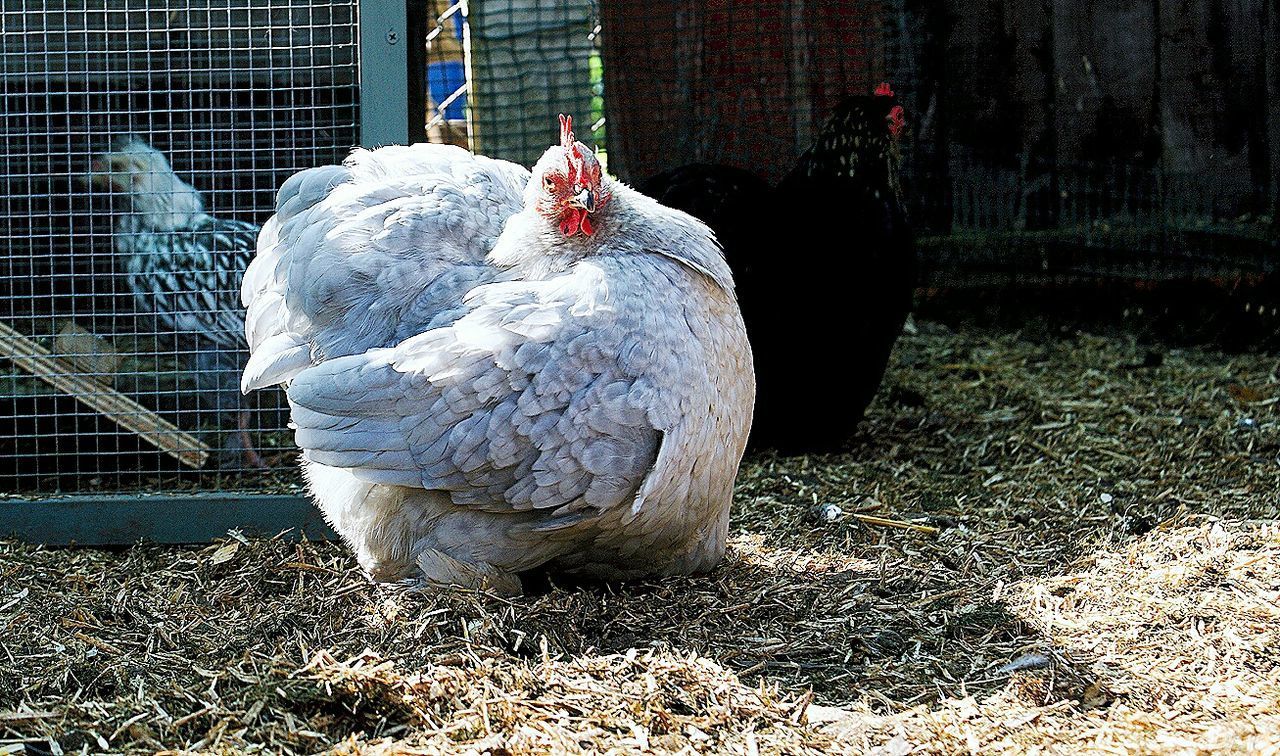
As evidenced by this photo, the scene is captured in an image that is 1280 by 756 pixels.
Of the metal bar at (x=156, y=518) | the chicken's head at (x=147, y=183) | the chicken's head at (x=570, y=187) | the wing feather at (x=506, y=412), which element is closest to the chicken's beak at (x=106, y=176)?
the chicken's head at (x=147, y=183)

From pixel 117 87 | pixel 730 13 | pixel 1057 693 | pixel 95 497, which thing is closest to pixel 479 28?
pixel 730 13

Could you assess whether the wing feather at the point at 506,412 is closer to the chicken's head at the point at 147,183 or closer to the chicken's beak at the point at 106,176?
the chicken's head at the point at 147,183

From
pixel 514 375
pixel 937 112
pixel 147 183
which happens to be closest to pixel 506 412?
pixel 514 375

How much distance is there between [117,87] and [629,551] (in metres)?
3.00


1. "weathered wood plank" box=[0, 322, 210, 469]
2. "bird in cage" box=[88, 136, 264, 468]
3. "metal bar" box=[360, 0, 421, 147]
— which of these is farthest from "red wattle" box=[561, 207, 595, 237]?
"weathered wood plank" box=[0, 322, 210, 469]

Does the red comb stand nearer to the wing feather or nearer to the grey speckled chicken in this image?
the grey speckled chicken

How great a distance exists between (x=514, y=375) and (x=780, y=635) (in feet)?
2.99

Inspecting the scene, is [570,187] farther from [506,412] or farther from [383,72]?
[383,72]

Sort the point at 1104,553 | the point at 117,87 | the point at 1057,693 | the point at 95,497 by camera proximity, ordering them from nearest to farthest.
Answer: the point at 1057,693, the point at 1104,553, the point at 95,497, the point at 117,87

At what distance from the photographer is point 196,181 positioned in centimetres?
523

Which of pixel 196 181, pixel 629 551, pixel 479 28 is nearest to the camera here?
pixel 629 551

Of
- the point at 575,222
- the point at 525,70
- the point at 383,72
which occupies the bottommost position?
the point at 575,222

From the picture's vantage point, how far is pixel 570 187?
3.05 meters

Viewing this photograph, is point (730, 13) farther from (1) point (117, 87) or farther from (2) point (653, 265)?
(2) point (653, 265)
